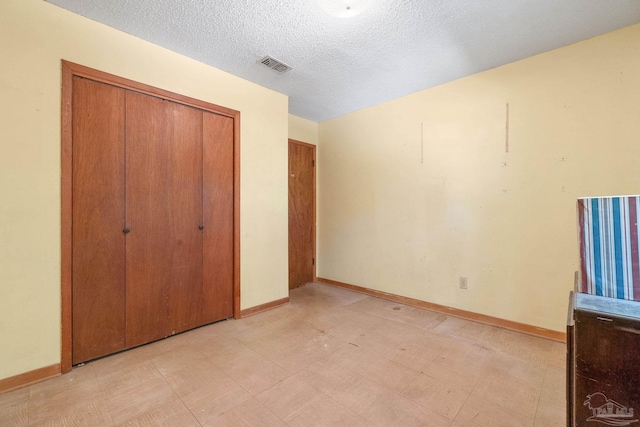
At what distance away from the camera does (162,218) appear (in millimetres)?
2287

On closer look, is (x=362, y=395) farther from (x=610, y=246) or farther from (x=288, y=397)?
(x=610, y=246)

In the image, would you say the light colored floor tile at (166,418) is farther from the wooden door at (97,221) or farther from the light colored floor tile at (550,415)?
the light colored floor tile at (550,415)

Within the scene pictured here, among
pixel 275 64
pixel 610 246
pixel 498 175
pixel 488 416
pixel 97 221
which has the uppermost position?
pixel 275 64

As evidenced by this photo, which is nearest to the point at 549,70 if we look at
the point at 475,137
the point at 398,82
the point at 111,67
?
the point at 475,137

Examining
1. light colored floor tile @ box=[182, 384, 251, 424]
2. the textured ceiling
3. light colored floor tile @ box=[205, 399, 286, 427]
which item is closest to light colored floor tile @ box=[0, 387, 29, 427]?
light colored floor tile @ box=[182, 384, 251, 424]

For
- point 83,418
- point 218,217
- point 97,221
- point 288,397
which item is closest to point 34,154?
point 97,221

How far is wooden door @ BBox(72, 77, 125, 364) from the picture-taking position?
1888 mm

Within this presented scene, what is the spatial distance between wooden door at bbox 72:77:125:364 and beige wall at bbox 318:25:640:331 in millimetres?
2718

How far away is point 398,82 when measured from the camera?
9.40ft

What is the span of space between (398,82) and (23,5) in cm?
301

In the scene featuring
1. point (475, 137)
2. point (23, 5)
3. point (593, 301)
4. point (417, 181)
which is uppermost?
point (23, 5)

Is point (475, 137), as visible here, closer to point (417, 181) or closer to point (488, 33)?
point (417, 181)

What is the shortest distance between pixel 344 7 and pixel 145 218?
2211mm

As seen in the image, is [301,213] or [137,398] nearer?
[137,398]
